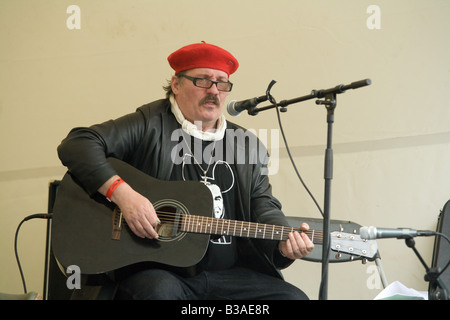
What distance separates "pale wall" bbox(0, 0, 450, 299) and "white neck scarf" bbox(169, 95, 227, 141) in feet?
2.31

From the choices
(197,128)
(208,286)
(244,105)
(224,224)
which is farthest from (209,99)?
(208,286)

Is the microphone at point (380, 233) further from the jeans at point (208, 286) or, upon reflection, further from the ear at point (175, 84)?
the ear at point (175, 84)

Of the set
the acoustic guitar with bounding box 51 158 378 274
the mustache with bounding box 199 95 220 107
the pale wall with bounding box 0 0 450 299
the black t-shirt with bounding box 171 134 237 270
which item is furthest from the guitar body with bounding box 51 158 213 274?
the pale wall with bounding box 0 0 450 299

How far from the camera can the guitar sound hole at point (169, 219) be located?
2.18 meters

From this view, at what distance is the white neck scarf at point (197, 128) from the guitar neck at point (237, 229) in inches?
20.6

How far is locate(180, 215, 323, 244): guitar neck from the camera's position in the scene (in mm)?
2193

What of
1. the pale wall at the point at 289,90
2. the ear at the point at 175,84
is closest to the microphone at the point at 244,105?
the ear at the point at 175,84

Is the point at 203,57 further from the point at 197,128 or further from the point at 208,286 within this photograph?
the point at 208,286

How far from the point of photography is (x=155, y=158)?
2461 mm

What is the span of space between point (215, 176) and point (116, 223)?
0.59 meters

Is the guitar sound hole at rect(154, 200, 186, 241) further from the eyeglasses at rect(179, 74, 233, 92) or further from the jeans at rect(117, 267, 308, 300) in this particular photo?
the eyeglasses at rect(179, 74, 233, 92)
